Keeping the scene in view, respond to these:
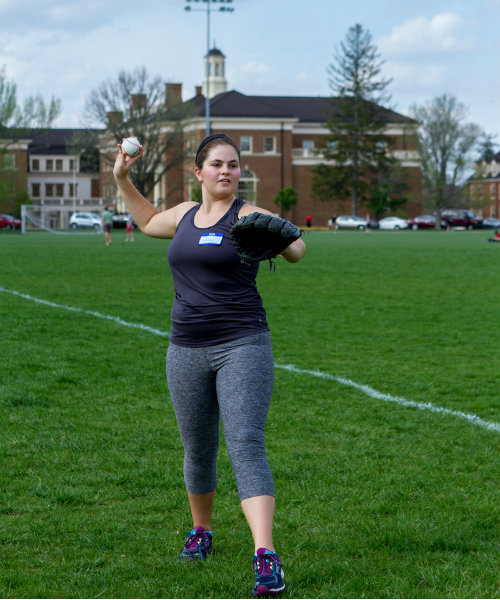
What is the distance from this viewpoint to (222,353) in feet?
13.1

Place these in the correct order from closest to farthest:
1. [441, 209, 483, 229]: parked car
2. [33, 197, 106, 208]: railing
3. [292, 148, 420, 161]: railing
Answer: [441, 209, 483, 229]: parked car < [292, 148, 420, 161]: railing < [33, 197, 106, 208]: railing

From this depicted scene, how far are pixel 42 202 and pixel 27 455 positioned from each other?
11228 centimetres

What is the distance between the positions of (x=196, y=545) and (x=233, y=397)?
0.85 meters

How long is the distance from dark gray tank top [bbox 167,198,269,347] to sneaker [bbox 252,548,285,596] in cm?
94

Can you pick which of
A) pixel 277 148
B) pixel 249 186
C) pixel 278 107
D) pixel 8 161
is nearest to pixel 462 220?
pixel 277 148

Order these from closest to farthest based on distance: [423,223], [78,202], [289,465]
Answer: [289,465]
[423,223]
[78,202]

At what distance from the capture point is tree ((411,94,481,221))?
8919 centimetres

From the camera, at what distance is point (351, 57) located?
313 ft

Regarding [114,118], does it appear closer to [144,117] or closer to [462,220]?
[144,117]

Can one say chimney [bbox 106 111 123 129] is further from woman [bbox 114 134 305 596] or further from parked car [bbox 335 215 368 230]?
woman [bbox 114 134 305 596]

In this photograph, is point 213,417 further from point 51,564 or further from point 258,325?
point 51,564

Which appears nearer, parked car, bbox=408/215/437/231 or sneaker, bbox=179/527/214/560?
sneaker, bbox=179/527/214/560

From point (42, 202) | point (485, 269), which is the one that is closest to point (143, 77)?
point (42, 202)

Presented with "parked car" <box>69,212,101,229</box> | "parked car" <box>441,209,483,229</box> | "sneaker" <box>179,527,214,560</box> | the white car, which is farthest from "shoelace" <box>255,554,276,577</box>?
"parked car" <box>441,209,483,229</box>
